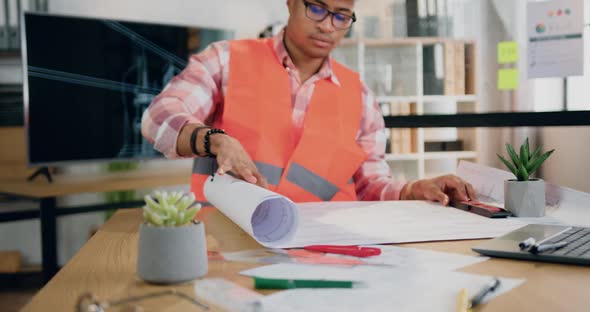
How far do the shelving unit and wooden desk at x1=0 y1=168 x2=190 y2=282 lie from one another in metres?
1.17

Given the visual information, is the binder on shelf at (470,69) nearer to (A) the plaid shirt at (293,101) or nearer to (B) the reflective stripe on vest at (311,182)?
(A) the plaid shirt at (293,101)

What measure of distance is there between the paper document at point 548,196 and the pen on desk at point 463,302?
52 cm

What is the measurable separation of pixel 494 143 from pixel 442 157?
454 mm

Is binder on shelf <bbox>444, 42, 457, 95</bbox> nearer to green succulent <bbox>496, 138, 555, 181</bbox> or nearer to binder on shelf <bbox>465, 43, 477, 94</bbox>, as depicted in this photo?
binder on shelf <bbox>465, 43, 477, 94</bbox>

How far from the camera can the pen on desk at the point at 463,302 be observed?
645 millimetres

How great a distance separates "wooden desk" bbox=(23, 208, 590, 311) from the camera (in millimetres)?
688

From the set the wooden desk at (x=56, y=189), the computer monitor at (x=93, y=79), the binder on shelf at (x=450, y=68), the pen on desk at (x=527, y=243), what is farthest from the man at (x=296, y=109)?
the computer monitor at (x=93, y=79)

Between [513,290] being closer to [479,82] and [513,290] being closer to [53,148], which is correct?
[479,82]

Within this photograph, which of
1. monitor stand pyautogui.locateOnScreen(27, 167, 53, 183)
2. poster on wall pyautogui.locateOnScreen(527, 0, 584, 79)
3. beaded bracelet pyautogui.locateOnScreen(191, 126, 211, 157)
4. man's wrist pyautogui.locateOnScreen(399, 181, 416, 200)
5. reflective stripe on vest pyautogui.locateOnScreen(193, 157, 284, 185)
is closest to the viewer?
beaded bracelet pyautogui.locateOnScreen(191, 126, 211, 157)

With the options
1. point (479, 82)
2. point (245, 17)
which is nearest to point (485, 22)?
point (479, 82)

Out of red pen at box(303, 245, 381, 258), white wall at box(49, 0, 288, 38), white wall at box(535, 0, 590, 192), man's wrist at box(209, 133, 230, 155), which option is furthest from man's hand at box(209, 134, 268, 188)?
white wall at box(49, 0, 288, 38)

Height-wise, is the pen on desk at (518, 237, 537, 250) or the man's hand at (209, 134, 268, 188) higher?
the man's hand at (209, 134, 268, 188)

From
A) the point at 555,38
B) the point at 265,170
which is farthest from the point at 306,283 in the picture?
the point at 555,38

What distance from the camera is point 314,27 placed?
1.68m
